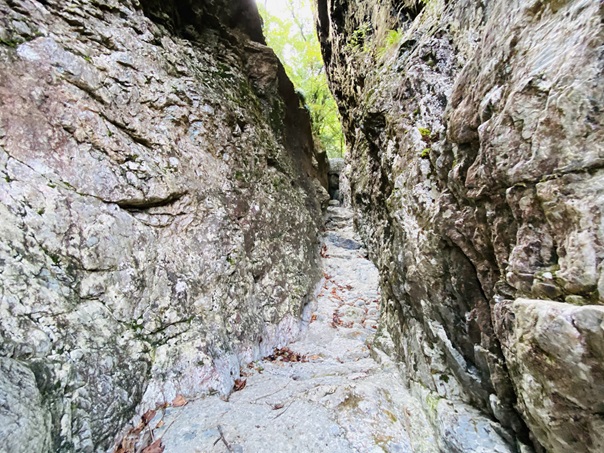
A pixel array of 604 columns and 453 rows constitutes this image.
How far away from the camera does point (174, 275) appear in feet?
13.7

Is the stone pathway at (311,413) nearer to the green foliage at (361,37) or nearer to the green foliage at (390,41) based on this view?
the green foliage at (390,41)

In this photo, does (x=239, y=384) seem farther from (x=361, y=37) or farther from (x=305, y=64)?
(x=305, y=64)

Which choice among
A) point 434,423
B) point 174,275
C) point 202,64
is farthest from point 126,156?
point 434,423

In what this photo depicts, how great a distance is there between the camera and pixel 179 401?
11.4 feet

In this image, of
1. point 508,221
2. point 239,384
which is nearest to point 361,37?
point 508,221

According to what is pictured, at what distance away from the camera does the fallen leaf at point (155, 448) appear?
2.82 m

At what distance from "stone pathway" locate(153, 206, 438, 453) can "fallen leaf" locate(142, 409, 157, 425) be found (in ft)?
Answer: 0.23

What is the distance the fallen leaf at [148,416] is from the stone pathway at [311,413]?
0.23ft

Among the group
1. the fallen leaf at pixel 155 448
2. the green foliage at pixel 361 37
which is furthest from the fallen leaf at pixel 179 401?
the green foliage at pixel 361 37

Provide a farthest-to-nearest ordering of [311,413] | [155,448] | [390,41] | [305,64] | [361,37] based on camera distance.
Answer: [305,64], [361,37], [390,41], [311,413], [155,448]

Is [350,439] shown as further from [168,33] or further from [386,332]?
[168,33]

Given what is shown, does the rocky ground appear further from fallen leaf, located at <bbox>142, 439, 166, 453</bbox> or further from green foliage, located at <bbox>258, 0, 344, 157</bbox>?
green foliage, located at <bbox>258, 0, 344, 157</bbox>

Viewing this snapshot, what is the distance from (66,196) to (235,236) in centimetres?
249

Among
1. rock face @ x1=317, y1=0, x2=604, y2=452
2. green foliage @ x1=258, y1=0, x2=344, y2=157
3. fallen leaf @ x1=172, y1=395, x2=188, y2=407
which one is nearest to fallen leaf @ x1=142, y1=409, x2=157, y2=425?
fallen leaf @ x1=172, y1=395, x2=188, y2=407
